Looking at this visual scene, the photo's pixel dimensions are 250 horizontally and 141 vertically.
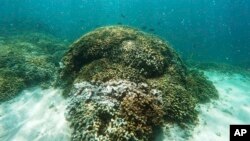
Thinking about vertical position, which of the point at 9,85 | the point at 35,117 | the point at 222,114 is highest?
the point at 222,114

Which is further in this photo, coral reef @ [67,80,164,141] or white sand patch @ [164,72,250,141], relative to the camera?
white sand patch @ [164,72,250,141]

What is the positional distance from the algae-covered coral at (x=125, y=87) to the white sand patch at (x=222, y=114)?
51cm

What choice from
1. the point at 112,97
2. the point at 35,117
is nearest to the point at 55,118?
the point at 35,117

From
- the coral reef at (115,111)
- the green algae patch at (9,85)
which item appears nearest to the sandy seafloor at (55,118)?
the green algae patch at (9,85)

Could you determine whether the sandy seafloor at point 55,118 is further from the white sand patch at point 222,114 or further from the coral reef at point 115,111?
the coral reef at point 115,111

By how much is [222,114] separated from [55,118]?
7.09 m

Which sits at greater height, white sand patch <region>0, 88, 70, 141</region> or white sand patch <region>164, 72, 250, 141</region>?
white sand patch <region>164, 72, 250, 141</region>

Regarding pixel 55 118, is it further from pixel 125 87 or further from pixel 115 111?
pixel 125 87

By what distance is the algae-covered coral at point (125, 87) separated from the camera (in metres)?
7.68

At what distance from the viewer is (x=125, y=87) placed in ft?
28.6

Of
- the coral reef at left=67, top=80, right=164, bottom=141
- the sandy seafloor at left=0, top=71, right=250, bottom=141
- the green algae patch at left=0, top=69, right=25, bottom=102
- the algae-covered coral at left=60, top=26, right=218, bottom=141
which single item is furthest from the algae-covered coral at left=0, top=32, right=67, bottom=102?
the coral reef at left=67, top=80, right=164, bottom=141

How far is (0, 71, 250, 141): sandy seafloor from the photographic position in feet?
28.1

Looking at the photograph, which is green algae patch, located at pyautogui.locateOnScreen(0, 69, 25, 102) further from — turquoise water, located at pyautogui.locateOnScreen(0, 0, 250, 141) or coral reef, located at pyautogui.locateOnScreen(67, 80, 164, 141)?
coral reef, located at pyautogui.locateOnScreen(67, 80, 164, 141)

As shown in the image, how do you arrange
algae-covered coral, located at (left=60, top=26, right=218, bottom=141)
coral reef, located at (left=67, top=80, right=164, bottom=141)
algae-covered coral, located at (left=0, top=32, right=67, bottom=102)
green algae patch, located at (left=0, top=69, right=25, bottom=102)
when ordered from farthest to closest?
1. algae-covered coral, located at (left=0, top=32, right=67, bottom=102)
2. green algae patch, located at (left=0, top=69, right=25, bottom=102)
3. algae-covered coral, located at (left=60, top=26, right=218, bottom=141)
4. coral reef, located at (left=67, top=80, right=164, bottom=141)
